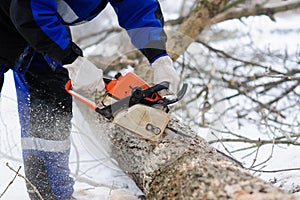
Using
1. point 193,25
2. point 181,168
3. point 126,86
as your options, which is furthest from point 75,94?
point 193,25

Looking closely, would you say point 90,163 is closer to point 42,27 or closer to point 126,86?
point 126,86

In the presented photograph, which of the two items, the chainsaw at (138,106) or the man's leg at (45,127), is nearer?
the chainsaw at (138,106)

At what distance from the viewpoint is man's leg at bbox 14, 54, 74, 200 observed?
1.92m

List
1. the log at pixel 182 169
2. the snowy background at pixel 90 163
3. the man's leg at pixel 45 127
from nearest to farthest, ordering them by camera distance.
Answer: the log at pixel 182 169, the man's leg at pixel 45 127, the snowy background at pixel 90 163

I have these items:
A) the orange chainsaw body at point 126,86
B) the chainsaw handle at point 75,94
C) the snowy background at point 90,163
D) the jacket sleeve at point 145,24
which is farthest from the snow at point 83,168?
the jacket sleeve at point 145,24

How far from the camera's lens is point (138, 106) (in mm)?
1513

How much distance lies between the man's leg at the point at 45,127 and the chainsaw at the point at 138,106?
1.37ft

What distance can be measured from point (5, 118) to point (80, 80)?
1.43 meters

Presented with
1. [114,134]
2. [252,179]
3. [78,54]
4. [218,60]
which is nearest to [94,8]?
[78,54]

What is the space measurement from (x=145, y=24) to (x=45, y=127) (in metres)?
0.74

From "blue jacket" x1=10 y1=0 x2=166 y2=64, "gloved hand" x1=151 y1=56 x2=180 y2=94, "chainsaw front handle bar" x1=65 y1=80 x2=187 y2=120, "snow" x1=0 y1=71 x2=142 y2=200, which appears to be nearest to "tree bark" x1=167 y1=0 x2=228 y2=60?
"snow" x1=0 y1=71 x2=142 y2=200

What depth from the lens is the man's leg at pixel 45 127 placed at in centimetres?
192

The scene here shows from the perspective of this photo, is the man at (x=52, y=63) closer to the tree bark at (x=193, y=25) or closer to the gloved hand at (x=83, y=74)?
the gloved hand at (x=83, y=74)

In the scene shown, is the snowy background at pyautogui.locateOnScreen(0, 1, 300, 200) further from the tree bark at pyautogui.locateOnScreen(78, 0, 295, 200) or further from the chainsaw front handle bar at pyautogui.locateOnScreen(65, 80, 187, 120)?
the chainsaw front handle bar at pyautogui.locateOnScreen(65, 80, 187, 120)
